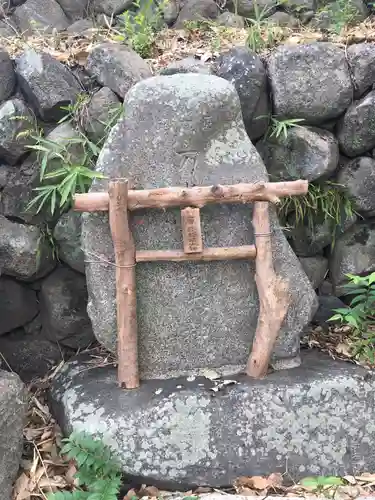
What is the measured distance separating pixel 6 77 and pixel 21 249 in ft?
2.87

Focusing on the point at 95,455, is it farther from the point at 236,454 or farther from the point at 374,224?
the point at 374,224

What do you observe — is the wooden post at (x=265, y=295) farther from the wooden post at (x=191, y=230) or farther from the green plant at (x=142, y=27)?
the green plant at (x=142, y=27)

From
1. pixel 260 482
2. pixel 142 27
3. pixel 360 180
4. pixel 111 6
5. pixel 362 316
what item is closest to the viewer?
pixel 260 482

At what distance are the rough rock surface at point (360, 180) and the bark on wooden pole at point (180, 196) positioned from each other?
0.75 meters

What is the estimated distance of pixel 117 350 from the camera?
277cm

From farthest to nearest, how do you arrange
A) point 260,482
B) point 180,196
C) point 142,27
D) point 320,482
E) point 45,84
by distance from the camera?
point 142,27 → point 45,84 → point 180,196 → point 260,482 → point 320,482

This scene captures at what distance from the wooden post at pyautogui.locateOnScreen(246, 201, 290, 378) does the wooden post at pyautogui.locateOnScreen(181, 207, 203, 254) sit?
28 cm

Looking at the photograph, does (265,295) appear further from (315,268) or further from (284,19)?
(284,19)

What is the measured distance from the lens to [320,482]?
7.72 feet

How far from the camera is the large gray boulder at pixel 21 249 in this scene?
9.61ft

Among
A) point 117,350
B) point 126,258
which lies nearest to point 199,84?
point 126,258

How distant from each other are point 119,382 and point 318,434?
93 cm

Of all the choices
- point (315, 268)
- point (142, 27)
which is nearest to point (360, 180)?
point (315, 268)

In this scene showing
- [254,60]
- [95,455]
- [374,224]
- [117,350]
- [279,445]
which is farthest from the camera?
[374,224]
